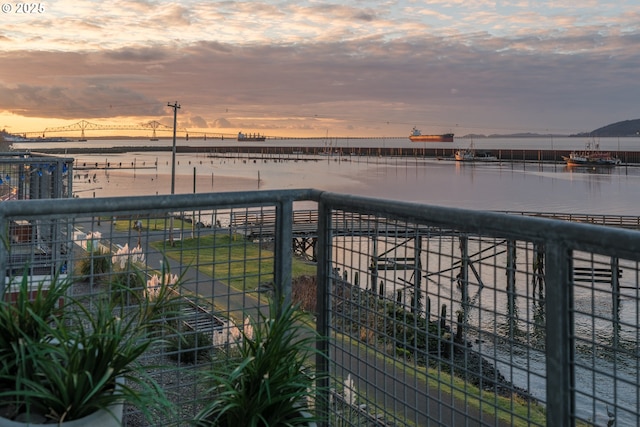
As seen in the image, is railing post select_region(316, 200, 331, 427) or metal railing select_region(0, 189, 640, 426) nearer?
metal railing select_region(0, 189, 640, 426)

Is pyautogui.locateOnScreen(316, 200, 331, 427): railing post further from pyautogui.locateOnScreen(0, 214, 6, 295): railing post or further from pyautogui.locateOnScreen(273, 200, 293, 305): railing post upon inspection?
pyautogui.locateOnScreen(0, 214, 6, 295): railing post

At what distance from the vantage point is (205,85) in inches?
4929

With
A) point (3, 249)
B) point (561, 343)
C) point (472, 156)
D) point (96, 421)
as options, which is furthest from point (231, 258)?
point (472, 156)

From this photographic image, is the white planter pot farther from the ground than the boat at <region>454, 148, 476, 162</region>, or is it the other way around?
the boat at <region>454, 148, 476, 162</region>

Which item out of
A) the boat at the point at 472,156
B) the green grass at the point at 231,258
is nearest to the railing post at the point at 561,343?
the green grass at the point at 231,258

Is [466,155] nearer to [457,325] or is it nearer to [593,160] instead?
[593,160]

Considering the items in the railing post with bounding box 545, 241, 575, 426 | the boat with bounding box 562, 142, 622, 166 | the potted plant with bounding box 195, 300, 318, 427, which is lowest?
the potted plant with bounding box 195, 300, 318, 427

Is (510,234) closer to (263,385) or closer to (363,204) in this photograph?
(363,204)

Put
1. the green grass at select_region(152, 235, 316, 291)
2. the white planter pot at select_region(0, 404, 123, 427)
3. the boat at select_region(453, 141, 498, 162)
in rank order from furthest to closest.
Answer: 1. the boat at select_region(453, 141, 498, 162)
2. the green grass at select_region(152, 235, 316, 291)
3. the white planter pot at select_region(0, 404, 123, 427)

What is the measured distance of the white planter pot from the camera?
1.93m

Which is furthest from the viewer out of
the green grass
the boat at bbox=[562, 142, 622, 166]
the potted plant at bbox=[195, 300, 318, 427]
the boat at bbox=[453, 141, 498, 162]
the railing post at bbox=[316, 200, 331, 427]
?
the boat at bbox=[453, 141, 498, 162]

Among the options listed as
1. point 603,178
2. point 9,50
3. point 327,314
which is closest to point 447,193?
point 603,178

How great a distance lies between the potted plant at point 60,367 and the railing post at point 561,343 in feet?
4.06

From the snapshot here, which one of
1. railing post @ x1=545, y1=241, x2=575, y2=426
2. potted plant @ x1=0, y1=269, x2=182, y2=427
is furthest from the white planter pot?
railing post @ x1=545, y1=241, x2=575, y2=426
